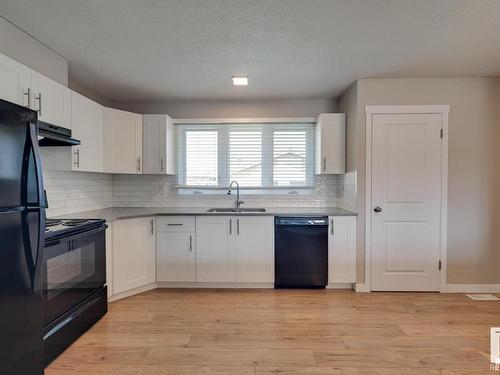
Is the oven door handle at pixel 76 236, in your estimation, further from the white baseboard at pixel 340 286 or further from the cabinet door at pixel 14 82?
the white baseboard at pixel 340 286

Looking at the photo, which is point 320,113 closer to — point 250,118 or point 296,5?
point 250,118

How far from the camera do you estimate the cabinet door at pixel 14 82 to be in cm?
182

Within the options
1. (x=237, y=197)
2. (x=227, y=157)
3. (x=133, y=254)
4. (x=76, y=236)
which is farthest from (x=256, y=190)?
(x=76, y=236)

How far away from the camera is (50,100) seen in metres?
2.24

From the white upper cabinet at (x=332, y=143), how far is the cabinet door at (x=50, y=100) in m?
2.72

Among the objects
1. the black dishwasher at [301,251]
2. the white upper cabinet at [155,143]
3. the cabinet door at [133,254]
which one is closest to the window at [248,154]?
the white upper cabinet at [155,143]

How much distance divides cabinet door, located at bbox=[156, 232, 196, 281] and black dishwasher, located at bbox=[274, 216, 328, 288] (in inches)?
38.6

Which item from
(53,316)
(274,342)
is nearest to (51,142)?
(53,316)

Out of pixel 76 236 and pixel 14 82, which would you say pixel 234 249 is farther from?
pixel 14 82

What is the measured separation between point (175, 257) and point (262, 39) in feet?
7.93

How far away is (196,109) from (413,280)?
341 cm

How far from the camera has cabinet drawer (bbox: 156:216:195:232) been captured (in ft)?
10.4

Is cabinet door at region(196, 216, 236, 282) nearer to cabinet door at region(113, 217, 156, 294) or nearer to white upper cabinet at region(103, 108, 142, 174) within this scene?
cabinet door at region(113, 217, 156, 294)

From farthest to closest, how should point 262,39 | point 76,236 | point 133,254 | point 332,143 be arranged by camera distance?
point 332,143, point 133,254, point 262,39, point 76,236
